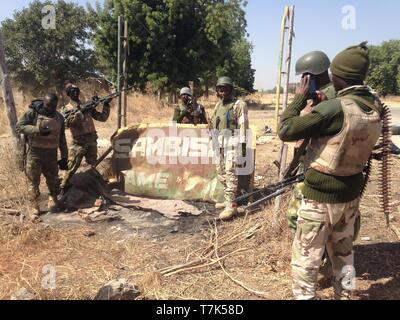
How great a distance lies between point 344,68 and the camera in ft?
8.55

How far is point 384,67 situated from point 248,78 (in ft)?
45.6

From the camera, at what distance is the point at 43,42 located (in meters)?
21.2

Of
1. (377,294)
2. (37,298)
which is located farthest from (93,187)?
(377,294)

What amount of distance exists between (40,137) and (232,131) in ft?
8.29

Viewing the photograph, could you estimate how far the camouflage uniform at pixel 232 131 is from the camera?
17.2 ft

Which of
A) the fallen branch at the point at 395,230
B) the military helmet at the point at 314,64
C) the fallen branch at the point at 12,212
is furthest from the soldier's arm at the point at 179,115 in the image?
the military helmet at the point at 314,64

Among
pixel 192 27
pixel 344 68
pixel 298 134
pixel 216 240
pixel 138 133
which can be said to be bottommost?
pixel 216 240

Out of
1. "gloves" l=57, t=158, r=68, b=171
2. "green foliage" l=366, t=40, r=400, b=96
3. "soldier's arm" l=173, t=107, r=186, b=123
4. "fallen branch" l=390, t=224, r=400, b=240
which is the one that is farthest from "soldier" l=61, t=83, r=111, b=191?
"green foliage" l=366, t=40, r=400, b=96

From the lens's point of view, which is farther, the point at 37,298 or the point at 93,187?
the point at 93,187

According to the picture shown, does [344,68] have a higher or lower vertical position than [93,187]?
higher

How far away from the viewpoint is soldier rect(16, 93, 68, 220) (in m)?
5.32
